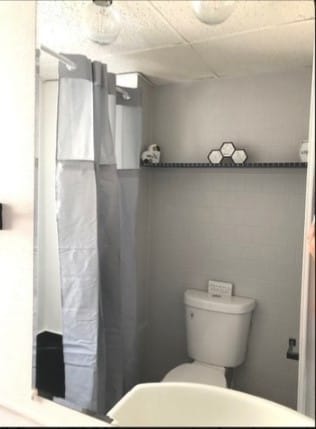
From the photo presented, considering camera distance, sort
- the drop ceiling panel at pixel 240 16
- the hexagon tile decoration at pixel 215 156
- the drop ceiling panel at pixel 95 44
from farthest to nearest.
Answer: the hexagon tile decoration at pixel 215 156
the drop ceiling panel at pixel 95 44
the drop ceiling panel at pixel 240 16

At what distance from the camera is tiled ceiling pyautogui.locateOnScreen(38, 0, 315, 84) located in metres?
0.94

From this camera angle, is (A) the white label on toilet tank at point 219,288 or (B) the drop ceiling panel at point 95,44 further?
(A) the white label on toilet tank at point 219,288

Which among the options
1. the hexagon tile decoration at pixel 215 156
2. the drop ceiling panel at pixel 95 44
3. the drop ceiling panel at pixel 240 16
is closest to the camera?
the drop ceiling panel at pixel 240 16

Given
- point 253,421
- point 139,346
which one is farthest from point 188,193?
point 253,421

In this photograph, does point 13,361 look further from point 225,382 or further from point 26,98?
point 26,98

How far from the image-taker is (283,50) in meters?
0.99

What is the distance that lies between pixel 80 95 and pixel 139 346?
0.90 m

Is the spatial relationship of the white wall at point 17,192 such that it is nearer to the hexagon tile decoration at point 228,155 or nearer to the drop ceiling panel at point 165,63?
the drop ceiling panel at point 165,63

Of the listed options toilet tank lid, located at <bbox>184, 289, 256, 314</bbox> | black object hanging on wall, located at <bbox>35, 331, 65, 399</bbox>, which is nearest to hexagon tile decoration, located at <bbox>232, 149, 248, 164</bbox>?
toilet tank lid, located at <bbox>184, 289, 256, 314</bbox>

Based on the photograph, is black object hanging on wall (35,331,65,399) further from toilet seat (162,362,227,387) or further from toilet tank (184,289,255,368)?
toilet tank (184,289,255,368)

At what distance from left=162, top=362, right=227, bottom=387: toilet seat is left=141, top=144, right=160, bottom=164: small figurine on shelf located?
0.72 metres

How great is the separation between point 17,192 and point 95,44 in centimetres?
54

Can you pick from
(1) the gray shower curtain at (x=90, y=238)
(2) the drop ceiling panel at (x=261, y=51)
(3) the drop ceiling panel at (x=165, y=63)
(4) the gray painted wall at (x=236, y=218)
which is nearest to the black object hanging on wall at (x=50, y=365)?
(1) the gray shower curtain at (x=90, y=238)

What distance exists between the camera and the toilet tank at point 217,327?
1.16 meters
